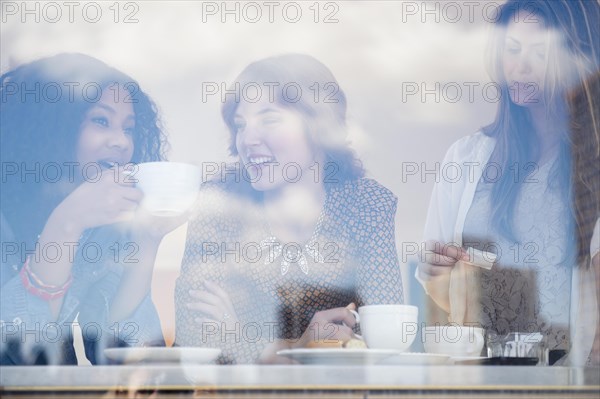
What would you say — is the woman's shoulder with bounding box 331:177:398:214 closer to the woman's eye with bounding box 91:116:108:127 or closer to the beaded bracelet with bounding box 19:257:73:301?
the woman's eye with bounding box 91:116:108:127

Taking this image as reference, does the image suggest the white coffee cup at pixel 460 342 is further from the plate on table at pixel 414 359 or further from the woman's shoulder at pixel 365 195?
the woman's shoulder at pixel 365 195

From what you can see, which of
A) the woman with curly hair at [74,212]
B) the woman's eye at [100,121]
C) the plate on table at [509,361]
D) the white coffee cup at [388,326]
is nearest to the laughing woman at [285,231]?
the woman with curly hair at [74,212]

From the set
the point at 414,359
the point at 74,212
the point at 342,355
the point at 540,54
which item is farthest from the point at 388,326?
the point at 540,54

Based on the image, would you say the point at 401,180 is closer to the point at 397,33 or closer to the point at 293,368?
the point at 397,33

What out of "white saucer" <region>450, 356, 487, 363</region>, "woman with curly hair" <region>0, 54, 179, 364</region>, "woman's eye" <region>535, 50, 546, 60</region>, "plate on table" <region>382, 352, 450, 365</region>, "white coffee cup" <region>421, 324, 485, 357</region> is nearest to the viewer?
"plate on table" <region>382, 352, 450, 365</region>

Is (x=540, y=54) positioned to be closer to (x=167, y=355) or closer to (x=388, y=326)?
(x=388, y=326)

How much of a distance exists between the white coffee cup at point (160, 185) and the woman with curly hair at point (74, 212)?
0.03 metres

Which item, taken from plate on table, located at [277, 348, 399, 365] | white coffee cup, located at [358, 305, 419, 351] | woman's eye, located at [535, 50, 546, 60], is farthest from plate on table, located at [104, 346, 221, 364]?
woman's eye, located at [535, 50, 546, 60]

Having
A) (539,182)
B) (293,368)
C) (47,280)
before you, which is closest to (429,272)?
(539,182)

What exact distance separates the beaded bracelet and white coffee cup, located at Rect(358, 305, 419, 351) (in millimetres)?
1322

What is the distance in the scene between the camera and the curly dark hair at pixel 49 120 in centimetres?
322

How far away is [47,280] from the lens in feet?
10.4

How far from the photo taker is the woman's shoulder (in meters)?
3.31

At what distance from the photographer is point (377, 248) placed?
3281 millimetres
